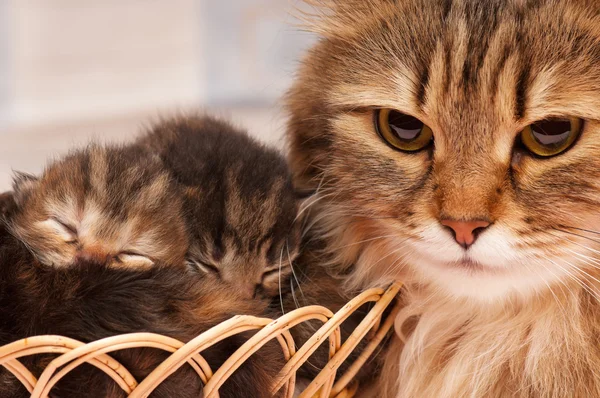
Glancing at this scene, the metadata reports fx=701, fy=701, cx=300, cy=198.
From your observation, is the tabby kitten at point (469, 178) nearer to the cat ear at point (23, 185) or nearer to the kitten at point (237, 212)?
the kitten at point (237, 212)

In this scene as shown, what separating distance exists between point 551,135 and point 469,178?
0.48ft

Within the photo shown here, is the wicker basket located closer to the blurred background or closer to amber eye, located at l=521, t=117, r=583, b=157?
amber eye, located at l=521, t=117, r=583, b=157

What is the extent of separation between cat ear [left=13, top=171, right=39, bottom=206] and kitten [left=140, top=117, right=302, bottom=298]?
0.22 metres

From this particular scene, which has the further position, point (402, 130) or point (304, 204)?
point (304, 204)

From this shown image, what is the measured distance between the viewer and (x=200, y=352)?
91 centimetres

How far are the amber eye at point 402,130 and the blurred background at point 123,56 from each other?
6.51 ft

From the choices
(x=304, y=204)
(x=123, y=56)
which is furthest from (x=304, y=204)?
(x=123, y=56)

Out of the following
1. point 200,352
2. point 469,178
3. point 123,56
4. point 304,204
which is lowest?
point 200,352

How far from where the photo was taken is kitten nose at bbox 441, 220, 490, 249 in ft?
3.31

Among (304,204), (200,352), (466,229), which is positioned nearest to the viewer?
(200,352)

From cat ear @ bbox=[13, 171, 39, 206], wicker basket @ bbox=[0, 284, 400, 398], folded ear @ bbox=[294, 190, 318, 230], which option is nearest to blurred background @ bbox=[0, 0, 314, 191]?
folded ear @ bbox=[294, 190, 318, 230]

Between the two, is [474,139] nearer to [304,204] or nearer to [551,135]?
[551,135]

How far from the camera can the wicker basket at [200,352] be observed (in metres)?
0.78

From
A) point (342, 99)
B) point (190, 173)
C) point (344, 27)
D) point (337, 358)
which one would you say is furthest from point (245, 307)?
point (344, 27)
